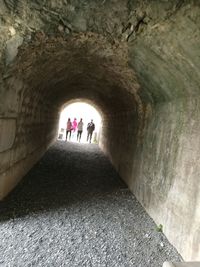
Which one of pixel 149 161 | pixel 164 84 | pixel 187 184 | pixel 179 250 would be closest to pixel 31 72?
pixel 164 84

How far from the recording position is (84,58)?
6383 mm

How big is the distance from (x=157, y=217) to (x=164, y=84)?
2.45m

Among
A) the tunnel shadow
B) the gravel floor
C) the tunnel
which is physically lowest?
the tunnel shadow

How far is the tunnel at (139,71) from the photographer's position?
407 cm

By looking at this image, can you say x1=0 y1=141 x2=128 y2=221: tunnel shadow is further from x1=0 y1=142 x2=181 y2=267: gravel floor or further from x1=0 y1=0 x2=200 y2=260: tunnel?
x1=0 y1=0 x2=200 y2=260: tunnel

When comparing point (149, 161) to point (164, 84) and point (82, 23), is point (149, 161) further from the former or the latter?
point (82, 23)

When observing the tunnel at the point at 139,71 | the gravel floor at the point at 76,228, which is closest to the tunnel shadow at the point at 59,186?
the gravel floor at the point at 76,228

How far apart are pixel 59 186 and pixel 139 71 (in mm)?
3519

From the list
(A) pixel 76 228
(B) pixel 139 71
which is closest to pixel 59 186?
(A) pixel 76 228

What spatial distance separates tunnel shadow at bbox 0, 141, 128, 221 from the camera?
5809 mm

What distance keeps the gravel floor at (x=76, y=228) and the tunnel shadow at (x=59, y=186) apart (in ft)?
0.06

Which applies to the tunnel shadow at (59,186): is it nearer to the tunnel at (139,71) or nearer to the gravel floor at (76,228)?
the gravel floor at (76,228)

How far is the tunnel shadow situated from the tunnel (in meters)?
0.39

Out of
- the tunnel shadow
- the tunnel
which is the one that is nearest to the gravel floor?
the tunnel shadow
